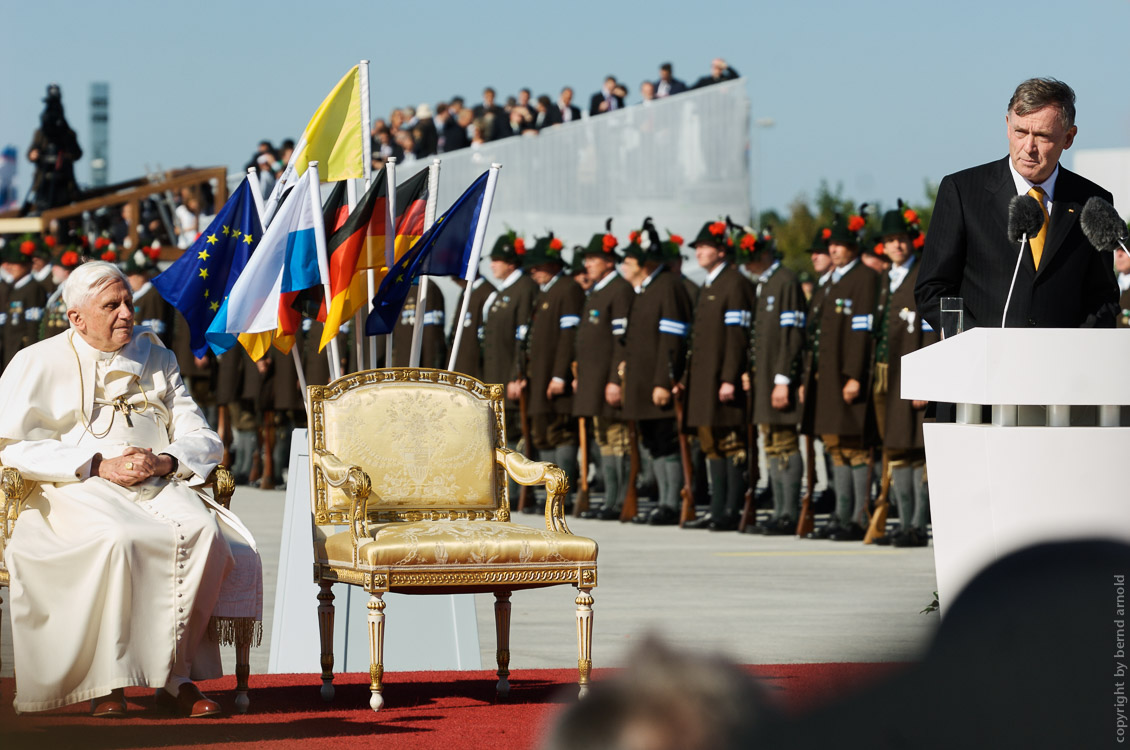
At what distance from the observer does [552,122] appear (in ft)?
69.3

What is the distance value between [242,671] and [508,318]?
8.75 m

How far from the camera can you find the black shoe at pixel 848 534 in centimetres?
1120

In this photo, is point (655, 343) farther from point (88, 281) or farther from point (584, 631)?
point (88, 281)

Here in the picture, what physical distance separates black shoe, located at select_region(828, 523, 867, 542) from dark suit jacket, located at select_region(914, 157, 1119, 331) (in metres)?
6.89

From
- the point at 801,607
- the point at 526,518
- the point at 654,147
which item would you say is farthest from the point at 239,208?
the point at 654,147

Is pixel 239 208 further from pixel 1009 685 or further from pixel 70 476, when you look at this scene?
pixel 1009 685

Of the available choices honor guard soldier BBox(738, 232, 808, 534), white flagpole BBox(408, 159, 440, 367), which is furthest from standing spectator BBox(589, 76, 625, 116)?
white flagpole BBox(408, 159, 440, 367)

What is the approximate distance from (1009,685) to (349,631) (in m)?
5.19

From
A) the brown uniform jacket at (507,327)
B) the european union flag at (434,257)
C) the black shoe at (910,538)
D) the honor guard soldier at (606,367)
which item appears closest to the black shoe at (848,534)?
the black shoe at (910,538)

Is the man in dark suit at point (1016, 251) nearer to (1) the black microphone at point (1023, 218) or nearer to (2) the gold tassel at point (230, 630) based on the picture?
(1) the black microphone at point (1023, 218)

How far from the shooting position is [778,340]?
1123cm

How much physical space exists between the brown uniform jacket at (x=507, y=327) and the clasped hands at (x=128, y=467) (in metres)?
8.52

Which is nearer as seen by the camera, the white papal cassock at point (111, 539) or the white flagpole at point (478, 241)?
the white papal cassock at point (111, 539)

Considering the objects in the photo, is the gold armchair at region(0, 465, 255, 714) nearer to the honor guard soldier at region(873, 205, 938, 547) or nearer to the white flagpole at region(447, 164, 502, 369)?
the white flagpole at region(447, 164, 502, 369)
